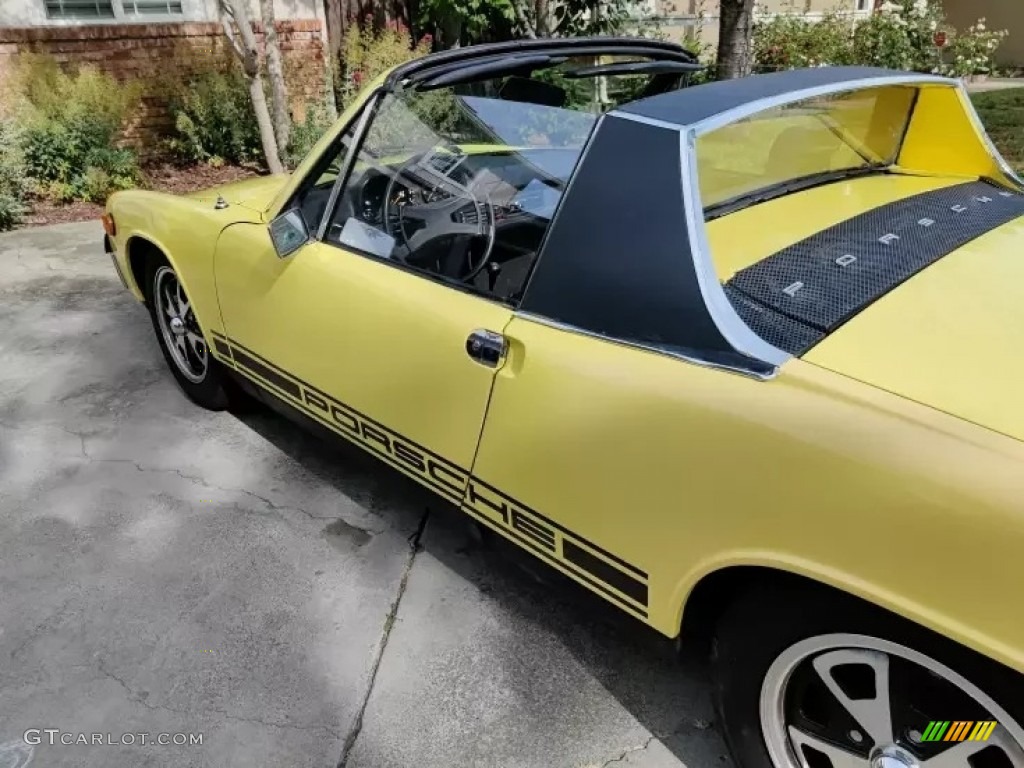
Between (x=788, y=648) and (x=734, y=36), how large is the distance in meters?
5.60

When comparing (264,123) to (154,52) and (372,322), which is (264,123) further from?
(372,322)

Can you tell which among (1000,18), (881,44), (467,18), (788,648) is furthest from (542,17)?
(1000,18)

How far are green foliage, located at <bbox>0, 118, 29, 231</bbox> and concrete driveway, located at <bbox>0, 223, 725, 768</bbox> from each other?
13.0 ft

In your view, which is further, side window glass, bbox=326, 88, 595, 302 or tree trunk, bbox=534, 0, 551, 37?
tree trunk, bbox=534, 0, 551, 37

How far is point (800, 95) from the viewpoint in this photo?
202 centimetres

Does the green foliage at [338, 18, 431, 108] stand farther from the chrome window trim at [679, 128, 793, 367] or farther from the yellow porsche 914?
the chrome window trim at [679, 128, 793, 367]

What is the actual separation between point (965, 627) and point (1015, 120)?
31.6ft

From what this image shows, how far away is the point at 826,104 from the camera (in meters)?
2.29

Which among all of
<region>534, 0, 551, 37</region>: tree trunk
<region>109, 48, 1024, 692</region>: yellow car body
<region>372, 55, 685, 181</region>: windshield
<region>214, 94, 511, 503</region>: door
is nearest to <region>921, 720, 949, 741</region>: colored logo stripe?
<region>109, 48, 1024, 692</region>: yellow car body

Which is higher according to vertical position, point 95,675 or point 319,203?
point 319,203

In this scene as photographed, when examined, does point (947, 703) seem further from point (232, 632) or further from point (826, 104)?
point (232, 632)

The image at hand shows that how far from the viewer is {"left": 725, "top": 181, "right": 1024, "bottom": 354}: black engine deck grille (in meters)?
1.63

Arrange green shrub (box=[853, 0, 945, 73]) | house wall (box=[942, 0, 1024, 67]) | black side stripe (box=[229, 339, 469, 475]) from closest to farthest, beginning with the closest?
black side stripe (box=[229, 339, 469, 475]) → green shrub (box=[853, 0, 945, 73]) → house wall (box=[942, 0, 1024, 67])

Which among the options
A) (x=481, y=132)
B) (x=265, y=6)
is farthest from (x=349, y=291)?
(x=265, y=6)
